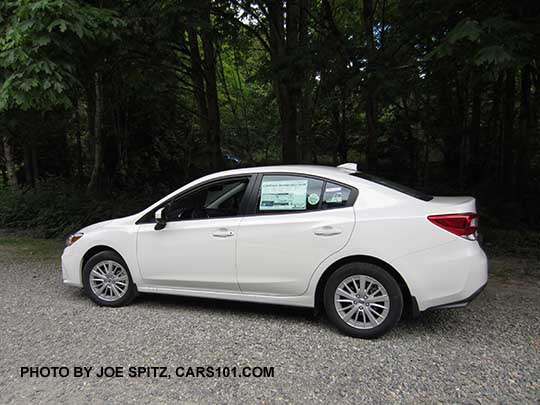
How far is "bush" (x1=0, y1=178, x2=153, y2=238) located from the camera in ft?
32.6

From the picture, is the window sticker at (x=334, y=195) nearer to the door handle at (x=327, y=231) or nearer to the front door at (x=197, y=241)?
the door handle at (x=327, y=231)

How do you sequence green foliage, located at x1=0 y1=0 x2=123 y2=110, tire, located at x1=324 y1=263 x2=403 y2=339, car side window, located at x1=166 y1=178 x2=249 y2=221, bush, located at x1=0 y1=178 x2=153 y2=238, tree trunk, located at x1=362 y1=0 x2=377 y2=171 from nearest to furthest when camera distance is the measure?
tire, located at x1=324 y1=263 x2=403 y2=339, car side window, located at x1=166 y1=178 x2=249 y2=221, green foliage, located at x1=0 y1=0 x2=123 y2=110, tree trunk, located at x1=362 y1=0 x2=377 y2=171, bush, located at x1=0 y1=178 x2=153 y2=238

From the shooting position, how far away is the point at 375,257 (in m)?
3.51

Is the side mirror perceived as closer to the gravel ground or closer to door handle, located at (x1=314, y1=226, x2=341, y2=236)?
the gravel ground

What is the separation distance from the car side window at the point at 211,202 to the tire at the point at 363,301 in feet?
4.35

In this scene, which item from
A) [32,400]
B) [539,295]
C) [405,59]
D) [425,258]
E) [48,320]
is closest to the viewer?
[32,400]

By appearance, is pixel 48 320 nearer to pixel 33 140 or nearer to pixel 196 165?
pixel 33 140

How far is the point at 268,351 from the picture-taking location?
3396mm

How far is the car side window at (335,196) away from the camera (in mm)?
3734

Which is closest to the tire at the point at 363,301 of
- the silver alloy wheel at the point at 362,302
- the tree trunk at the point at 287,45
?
the silver alloy wheel at the point at 362,302

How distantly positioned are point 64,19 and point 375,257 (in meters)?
5.04

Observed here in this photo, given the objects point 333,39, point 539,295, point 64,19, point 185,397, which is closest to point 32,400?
point 185,397

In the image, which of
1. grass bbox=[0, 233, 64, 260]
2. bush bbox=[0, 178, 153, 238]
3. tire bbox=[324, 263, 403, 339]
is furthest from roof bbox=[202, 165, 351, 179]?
bush bbox=[0, 178, 153, 238]

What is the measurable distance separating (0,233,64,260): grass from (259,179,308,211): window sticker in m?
5.38
